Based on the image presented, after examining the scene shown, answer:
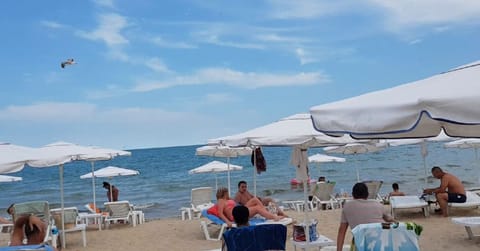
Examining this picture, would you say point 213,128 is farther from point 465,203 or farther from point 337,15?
point 465,203

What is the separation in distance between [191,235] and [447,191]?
191 inches

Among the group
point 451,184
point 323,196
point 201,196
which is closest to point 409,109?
point 451,184

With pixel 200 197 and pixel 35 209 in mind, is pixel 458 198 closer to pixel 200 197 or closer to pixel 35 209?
pixel 200 197

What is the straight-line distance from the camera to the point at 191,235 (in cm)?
940

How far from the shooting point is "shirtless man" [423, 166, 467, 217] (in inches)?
378

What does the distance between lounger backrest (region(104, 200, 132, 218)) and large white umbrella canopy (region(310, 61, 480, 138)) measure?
315 inches

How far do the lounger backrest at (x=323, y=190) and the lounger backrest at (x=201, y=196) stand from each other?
280 centimetres

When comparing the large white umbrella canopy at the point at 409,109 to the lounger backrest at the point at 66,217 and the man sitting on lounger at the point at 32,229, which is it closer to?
the man sitting on lounger at the point at 32,229

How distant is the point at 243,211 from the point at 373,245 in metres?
1.48

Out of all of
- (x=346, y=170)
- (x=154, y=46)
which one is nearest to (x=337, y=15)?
(x=154, y=46)

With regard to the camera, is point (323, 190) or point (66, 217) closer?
point (66, 217)

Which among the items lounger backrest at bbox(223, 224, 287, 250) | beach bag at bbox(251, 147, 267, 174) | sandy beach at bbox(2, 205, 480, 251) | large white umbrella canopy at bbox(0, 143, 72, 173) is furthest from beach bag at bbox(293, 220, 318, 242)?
large white umbrella canopy at bbox(0, 143, 72, 173)

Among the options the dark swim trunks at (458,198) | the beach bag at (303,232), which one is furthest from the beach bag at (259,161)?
the dark swim trunks at (458,198)

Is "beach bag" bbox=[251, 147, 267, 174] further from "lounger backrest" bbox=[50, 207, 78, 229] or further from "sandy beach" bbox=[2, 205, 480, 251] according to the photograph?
"lounger backrest" bbox=[50, 207, 78, 229]
